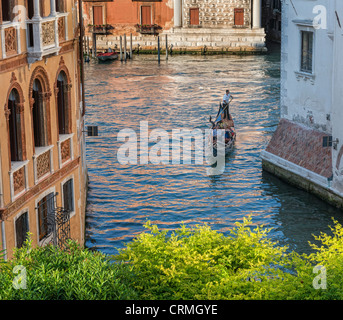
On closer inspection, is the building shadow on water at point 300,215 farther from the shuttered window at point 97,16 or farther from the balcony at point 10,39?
the shuttered window at point 97,16

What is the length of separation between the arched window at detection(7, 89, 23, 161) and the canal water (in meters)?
4.31

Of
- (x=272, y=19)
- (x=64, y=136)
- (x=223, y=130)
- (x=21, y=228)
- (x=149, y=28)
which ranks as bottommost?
(x=223, y=130)

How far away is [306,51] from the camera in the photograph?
97.8 feet

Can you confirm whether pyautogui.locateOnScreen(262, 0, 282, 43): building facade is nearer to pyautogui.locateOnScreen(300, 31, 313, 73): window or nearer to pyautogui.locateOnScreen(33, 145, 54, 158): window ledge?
pyautogui.locateOnScreen(300, 31, 313, 73): window

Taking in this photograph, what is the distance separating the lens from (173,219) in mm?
29297

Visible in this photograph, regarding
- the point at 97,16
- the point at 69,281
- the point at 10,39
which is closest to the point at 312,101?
the point at 10,39

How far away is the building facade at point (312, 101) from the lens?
27328 millimetres

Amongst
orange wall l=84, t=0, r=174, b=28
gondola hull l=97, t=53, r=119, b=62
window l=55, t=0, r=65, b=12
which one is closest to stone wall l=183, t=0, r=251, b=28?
orange wall l=84, t=0, r=174, b=28

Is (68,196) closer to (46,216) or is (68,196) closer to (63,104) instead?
(46,216)

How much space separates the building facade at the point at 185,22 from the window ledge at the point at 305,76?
1857 inches

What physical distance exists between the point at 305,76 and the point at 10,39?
15825mm

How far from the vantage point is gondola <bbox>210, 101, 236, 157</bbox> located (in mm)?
39031

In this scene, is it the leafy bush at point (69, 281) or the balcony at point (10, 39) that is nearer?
the leafy bush at point (69, 281)

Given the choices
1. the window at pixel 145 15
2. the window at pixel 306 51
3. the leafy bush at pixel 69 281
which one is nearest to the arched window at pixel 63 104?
the leafy bush at pixel 69 281
